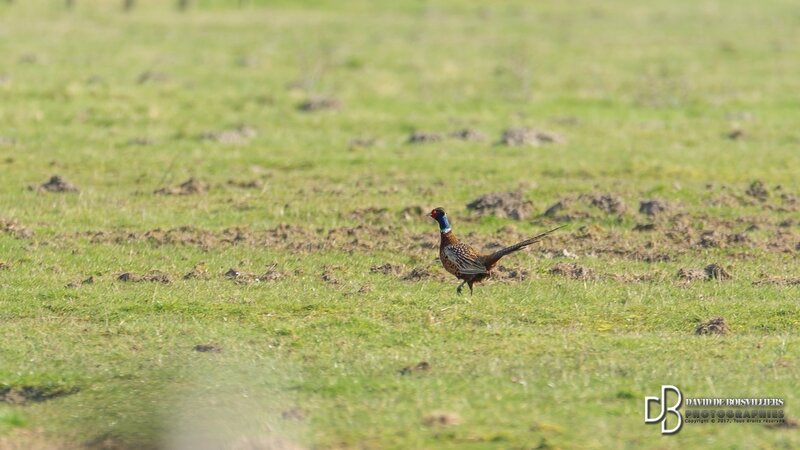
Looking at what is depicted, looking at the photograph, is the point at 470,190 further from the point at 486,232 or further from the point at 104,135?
the point at 104,135

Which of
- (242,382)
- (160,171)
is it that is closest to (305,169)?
(160,171)

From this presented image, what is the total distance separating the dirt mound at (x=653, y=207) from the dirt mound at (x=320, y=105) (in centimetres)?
1207

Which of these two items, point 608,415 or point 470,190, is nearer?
point 608,415

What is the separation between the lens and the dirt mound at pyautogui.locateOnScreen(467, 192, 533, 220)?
18.2 metres

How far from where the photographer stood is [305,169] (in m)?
22.2

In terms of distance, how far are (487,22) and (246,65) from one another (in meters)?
24.8

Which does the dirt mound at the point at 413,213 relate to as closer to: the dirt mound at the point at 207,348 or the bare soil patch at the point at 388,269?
the bare soil patch at the point at 388,269

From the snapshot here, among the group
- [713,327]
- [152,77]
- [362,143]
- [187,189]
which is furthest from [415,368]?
[152,77]

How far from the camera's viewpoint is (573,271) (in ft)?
48.3

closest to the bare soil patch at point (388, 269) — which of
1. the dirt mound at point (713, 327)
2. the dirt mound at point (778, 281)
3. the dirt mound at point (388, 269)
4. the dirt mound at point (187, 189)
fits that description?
the dirt mound at point (388, 269)

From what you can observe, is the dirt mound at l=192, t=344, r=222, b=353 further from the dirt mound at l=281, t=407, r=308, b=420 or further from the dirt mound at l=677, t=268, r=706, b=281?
the dirt mound at l=677, t=268, r=706, b=281

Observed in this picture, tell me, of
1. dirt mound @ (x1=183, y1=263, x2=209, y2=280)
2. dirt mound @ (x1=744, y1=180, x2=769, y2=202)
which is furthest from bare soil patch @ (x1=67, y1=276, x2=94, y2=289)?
dirt mound @ (x1=744, y1=180, x2=769, y2=202)

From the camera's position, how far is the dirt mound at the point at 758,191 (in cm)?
1945

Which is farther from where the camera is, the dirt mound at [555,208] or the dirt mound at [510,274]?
the dirt mound at [555,208]
